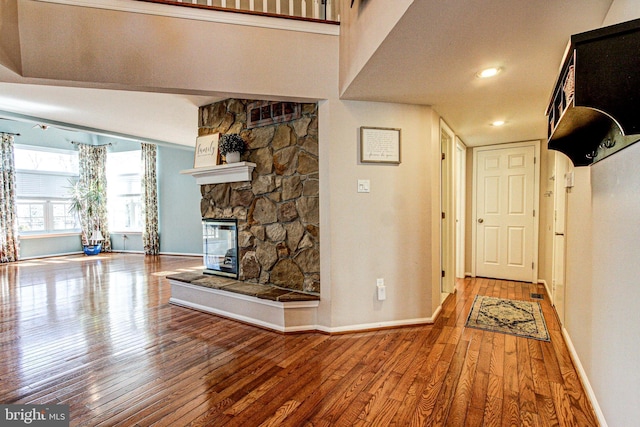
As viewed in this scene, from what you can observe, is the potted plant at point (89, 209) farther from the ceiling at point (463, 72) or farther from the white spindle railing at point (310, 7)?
the white spindle railing at point (310, 7)

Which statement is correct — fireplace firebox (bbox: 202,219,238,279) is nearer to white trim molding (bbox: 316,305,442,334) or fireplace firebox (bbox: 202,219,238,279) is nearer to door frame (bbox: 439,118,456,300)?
white trim molding (bbox: 316,305,442,334)

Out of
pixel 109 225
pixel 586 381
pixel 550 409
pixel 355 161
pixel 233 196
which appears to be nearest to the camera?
pixel 550 409

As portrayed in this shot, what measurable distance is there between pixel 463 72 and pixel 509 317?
2.37 m

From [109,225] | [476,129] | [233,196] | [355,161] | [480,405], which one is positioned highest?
[476,129]

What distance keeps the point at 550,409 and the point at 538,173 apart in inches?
138

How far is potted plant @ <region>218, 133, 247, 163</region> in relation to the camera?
125 inches

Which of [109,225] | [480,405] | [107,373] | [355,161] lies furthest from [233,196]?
[109,225]

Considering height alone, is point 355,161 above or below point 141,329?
above

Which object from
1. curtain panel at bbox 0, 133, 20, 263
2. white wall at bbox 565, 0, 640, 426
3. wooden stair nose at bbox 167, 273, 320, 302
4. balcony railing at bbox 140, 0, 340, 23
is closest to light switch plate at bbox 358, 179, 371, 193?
wooden stair nose at bbox 167, 273, 320, 302

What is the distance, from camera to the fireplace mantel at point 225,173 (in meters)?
3.14

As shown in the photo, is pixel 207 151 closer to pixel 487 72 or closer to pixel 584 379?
pixel 487 72

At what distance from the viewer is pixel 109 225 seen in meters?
8.16

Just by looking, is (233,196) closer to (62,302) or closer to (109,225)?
(62,302)

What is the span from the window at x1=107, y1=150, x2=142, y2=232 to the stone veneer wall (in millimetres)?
5584
